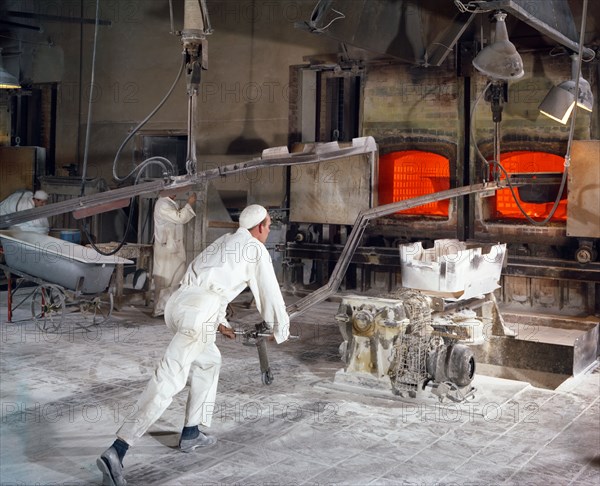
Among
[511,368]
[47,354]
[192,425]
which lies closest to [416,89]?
[511,368]

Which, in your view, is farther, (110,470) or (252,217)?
(252,217)

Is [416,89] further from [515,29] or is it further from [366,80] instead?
[515,29]

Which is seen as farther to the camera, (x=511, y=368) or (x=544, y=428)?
(x=511, y=368)

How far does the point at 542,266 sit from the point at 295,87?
15.1ft

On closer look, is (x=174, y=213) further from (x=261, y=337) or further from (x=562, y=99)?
(x=562, y=99)

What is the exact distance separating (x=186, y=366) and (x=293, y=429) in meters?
1.13

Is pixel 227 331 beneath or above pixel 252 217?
beneath

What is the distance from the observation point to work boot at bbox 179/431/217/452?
186 inches

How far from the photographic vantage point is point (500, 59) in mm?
6512

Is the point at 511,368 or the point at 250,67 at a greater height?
the point at 250,67

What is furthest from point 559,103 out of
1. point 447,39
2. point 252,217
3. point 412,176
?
point 252,217

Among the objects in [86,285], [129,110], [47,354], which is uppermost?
[129,110]

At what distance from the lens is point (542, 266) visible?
9.21m

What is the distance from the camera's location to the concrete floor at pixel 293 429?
14.4 ft
